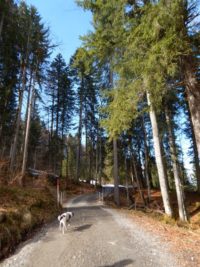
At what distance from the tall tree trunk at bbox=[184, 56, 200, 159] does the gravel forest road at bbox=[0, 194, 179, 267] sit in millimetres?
3379

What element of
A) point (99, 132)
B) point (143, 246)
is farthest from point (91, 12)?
point (99, 132)

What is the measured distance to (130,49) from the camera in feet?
26.5

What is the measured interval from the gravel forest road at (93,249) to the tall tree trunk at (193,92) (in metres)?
3.38

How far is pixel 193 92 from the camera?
24.3ft

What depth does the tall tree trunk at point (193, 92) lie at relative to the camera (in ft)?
23.7

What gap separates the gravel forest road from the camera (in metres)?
5.38

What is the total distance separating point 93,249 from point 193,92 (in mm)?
5392

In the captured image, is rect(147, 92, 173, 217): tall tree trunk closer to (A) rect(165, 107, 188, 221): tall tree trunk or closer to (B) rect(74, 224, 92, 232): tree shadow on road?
(A) rect(165, 107, 188, 221): tall tree trunk

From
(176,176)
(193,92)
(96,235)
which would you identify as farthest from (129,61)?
(176,176)

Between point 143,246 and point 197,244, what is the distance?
5.05 ft

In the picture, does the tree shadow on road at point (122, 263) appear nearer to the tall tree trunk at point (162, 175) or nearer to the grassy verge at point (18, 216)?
the grassy verge at point (18, 216)

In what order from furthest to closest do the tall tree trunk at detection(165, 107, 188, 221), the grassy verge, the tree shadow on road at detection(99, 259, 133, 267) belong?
the tall tree trunk at detection(165, 107, 188, 221)
the grassy verge
the tree shadow on road at detection(99, 259, 133, 267)

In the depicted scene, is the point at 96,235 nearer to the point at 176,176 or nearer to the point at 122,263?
the point at 122,263

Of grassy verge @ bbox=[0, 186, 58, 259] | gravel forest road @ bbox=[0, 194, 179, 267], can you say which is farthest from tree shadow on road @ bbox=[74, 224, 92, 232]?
grassy verge @ bbox=[0, 186, 58, 259]
